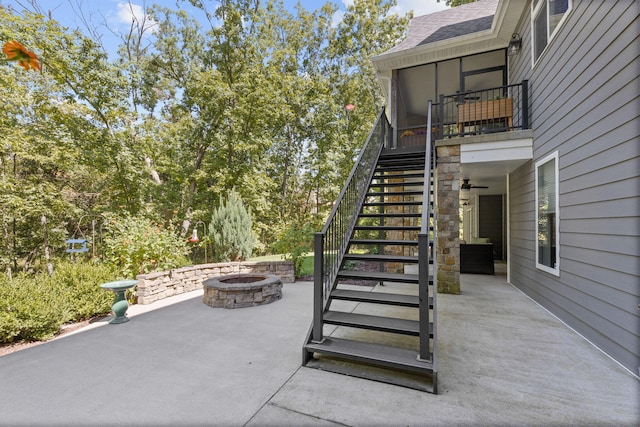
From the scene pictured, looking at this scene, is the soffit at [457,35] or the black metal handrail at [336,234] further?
the soffit at [457,35]

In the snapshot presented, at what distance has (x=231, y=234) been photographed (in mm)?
7535

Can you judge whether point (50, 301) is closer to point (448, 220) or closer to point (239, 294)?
point (239, 294)

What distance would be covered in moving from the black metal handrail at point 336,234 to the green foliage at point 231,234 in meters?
3.94

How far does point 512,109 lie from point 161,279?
25.0 feet

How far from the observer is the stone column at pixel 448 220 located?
212 inches

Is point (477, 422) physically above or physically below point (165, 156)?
below

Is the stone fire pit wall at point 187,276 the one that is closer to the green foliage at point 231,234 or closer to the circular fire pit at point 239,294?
the green foliage at point 231,234

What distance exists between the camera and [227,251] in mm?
7566

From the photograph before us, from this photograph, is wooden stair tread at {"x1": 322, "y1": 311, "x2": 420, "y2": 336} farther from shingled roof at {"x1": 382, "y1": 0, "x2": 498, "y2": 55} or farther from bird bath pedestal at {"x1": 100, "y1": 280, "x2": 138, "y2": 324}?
shingled roof at {"x1": 382, "y1": 0, "x2": 498, "y2": 55}

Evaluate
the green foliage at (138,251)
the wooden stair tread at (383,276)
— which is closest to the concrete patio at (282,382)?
the wooden stair tread at (383,276)

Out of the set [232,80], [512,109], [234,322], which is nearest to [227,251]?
[234,322]

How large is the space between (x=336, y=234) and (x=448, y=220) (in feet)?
9.28

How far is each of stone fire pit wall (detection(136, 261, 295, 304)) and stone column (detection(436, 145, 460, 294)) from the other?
338cm

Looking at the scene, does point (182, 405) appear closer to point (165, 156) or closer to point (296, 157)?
point (165, 156)
